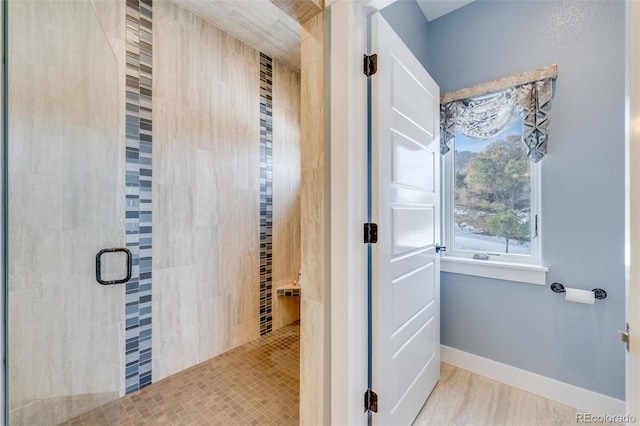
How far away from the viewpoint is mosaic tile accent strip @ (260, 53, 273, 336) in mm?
2736

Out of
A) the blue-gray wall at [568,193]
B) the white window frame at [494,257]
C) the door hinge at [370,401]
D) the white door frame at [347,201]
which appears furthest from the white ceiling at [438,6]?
the door hinge at [370,401]

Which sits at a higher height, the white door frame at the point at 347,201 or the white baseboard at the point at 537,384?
the white door frame at the point at 347,201

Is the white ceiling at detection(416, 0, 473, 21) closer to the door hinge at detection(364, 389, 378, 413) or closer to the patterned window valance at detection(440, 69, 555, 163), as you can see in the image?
the patterned window valance at detection(440, 69, 555, 163)

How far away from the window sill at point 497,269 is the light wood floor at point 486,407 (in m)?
0.78

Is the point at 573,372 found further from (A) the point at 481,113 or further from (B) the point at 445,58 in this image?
(B) the point at 445,58

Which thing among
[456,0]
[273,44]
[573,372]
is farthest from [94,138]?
[573,372]

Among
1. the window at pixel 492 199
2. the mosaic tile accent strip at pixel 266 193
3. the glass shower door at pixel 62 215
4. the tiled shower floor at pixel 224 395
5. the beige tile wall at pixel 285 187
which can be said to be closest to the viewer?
the glass shower door at pixel 62 215

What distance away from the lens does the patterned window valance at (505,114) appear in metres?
1.87

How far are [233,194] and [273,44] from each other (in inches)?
58.4

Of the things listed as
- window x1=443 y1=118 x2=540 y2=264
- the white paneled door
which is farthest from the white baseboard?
window x1=443 y1=118 x2=540 y2=264

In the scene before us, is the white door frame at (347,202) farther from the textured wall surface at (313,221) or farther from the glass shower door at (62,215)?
the glass shower door at (62,215)

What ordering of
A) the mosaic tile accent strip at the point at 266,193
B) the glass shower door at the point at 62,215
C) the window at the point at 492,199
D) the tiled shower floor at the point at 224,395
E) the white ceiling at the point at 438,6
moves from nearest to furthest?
the glass shower door at the point at 62,215 < the tiled shower floor at the point at 224,395 < the window at the point at 492,199 < the white ceiling at the point at 438,6 < the mosaic tile accent strip at the point at 266,193

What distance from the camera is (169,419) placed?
5.31ft

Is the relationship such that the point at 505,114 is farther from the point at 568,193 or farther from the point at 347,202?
the point at 347,202
